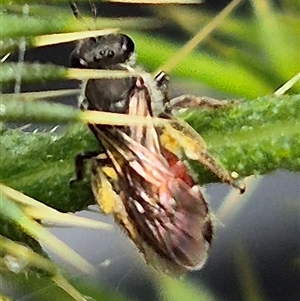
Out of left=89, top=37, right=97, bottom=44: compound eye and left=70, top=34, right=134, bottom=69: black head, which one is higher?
left=89, top=37, right=97, bottom=44: compound eye

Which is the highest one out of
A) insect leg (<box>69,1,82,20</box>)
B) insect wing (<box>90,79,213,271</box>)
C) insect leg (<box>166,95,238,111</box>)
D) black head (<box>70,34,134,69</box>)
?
insect leg (<box>69,1,82,20</box>)

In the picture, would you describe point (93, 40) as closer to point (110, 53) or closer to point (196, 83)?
point (110, 53)

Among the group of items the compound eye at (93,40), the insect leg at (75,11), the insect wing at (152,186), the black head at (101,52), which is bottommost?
the insect wing at (152,186)

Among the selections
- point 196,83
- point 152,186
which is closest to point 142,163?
point 152,186

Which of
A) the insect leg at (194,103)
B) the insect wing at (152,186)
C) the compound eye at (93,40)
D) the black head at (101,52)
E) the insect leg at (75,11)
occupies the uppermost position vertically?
the insect leg at (75,11)

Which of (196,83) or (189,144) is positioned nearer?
(189,144)

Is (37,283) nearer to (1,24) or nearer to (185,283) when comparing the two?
(185,283)

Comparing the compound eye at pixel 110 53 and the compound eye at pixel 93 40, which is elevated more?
the compound eye at pixel 93 40
